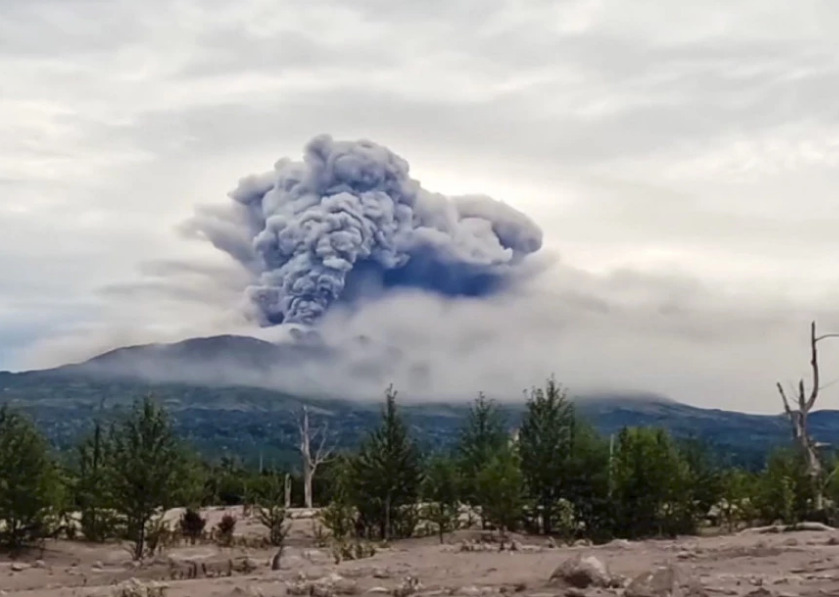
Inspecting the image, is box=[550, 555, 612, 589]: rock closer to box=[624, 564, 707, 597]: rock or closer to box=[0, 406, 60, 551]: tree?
box=[624, 564, 707, 597]: rock

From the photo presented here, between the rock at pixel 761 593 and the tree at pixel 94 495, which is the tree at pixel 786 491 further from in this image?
the rock at pixel 761 593

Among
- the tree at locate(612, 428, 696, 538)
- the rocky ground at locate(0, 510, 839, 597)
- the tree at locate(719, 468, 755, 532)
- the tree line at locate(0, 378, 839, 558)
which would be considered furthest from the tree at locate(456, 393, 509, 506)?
the rocky ground at locate(0, 510, 839, 597)

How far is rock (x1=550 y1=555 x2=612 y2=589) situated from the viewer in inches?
723

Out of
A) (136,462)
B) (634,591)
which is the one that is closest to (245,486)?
(136,462)

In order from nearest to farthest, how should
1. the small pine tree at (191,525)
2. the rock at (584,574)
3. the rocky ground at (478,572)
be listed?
the rocky ground at (478,572)
the rock at (584,574)
the small pine tree at (191,525)

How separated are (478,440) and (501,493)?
10.1 metres

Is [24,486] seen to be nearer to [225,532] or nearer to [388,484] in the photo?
[225,532]

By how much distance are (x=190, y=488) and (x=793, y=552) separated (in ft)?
63.8

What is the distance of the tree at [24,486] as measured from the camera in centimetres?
3612

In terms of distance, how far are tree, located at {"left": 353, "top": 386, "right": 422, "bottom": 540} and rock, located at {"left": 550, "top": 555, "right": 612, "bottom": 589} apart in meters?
21.4

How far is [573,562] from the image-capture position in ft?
62.2

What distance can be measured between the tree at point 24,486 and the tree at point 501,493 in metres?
13.0

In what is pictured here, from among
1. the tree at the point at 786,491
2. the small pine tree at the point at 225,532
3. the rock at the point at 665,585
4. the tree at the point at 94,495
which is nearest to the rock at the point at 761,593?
the rock at the point at 665,585

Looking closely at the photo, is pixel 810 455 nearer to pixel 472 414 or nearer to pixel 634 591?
pixel 472 414
